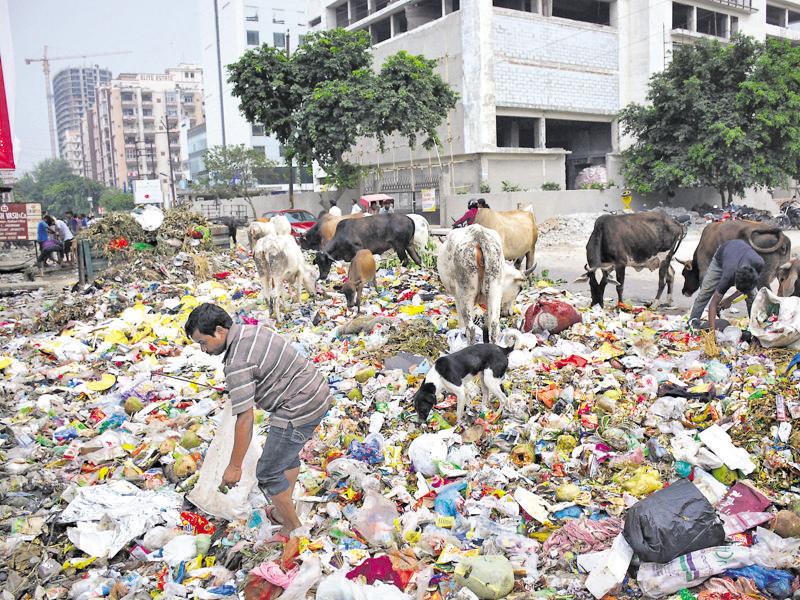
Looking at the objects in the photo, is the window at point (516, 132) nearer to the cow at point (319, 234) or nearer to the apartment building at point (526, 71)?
the apartment building at point (526, 71)

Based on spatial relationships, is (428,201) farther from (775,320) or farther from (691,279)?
(775,320)

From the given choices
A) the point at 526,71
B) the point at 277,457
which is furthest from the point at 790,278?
the point at 526,71

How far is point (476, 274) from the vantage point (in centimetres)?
733

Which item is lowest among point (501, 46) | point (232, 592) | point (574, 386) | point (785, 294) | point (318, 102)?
point (232, 592)

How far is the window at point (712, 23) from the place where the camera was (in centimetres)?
3909

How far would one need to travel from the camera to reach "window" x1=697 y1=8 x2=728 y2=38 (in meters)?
39.1

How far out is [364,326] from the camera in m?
8.62

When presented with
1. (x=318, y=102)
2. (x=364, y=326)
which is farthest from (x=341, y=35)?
(x=364, y=326)

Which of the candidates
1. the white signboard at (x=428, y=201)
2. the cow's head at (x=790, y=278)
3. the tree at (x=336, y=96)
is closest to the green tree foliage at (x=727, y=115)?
the tree at (x=336, y=96)

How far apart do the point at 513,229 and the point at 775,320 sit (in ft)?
17.5

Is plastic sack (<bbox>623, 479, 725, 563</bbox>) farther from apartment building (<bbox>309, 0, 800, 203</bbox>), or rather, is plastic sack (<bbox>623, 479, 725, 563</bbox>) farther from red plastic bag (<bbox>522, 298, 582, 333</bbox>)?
apartment building (<bbox>309, 0, 800, 203</bbox>)

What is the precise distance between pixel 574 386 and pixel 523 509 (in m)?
2.05

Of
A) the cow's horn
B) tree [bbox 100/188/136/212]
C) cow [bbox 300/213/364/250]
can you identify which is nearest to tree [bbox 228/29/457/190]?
cow [bbox 300/213/364/250]

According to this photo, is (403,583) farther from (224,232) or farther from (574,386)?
(224,232)
